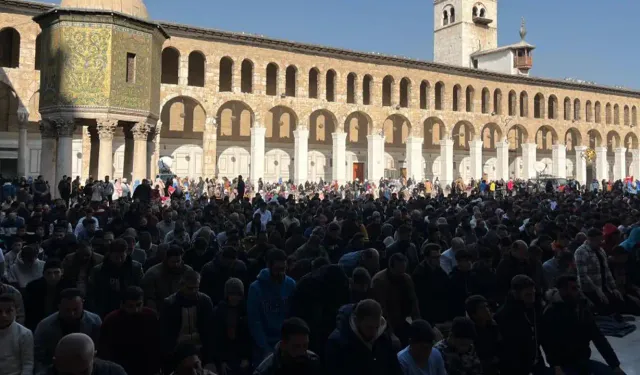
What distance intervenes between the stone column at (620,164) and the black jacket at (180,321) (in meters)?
49.7

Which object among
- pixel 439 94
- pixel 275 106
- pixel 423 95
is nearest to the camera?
pixel 275 106

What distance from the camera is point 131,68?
18.9 metres

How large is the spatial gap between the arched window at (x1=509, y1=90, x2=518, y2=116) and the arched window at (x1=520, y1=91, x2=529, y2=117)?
0.66 m

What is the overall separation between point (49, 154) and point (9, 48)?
12719 mm

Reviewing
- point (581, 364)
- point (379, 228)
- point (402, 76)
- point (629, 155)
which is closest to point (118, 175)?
point (402, 76)

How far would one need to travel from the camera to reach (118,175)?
97.8 ft

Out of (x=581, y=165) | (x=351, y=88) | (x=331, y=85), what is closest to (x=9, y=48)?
(x=331, y=85)

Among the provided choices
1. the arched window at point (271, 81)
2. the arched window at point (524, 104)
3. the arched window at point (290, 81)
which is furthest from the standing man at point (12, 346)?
the arched window at point (524, 104)

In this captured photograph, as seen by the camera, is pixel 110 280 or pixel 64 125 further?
pixel 64 125

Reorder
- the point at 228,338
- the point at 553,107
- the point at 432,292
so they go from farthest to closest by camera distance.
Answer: the point at 553,107 < the point at 432,292 < the point at 228,338

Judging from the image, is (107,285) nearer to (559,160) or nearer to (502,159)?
(502,159)

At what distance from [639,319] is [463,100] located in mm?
33115

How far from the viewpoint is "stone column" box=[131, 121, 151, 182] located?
62.4ft

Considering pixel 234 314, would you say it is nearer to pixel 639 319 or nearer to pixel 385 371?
pixel 385 371
